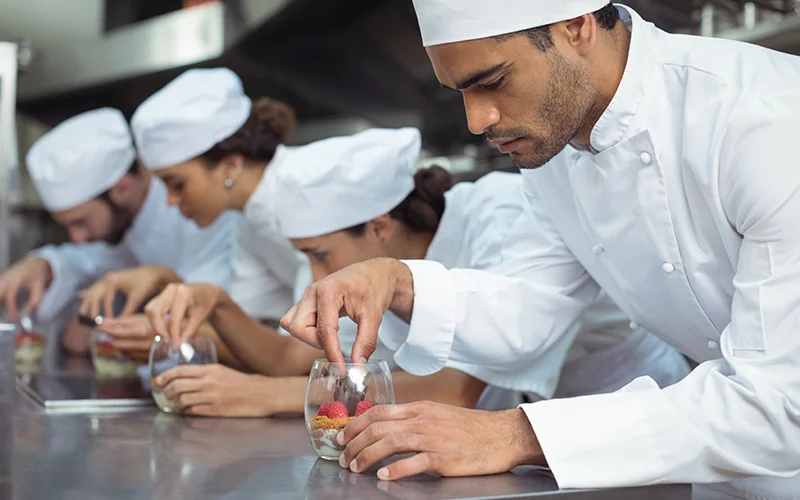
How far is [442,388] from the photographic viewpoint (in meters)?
1.55

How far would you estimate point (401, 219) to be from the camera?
75.5 inches

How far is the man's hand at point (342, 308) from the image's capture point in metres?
1.04

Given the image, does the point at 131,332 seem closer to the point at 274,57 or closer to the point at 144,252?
the point at 144,252

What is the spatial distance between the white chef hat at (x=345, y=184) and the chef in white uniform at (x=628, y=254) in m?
0.40

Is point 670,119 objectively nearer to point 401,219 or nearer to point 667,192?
point 667,192

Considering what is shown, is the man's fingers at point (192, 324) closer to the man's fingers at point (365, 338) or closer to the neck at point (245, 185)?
the man's fingers at point (365, 338)

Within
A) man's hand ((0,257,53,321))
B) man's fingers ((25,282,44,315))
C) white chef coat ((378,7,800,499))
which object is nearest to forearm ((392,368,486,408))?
white chef coat ((378,7,800,499))

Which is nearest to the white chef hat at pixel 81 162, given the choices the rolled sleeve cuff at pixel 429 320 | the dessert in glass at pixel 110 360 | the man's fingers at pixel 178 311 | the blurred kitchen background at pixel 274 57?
the blurred kitchen background at pixel 274 57

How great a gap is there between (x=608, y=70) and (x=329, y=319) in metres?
0.50

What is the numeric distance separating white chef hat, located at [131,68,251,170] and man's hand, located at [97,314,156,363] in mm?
651

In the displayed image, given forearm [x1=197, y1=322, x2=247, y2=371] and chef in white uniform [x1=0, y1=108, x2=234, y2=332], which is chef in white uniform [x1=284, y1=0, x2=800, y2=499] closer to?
forearm [x1=197, y1=322, x2=247, y2=371]

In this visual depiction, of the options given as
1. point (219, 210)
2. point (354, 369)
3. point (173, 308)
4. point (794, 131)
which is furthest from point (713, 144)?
point (219, 210)

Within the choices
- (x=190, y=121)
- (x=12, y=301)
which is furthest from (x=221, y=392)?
(x=12, y=301)

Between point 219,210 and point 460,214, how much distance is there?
866 mm
